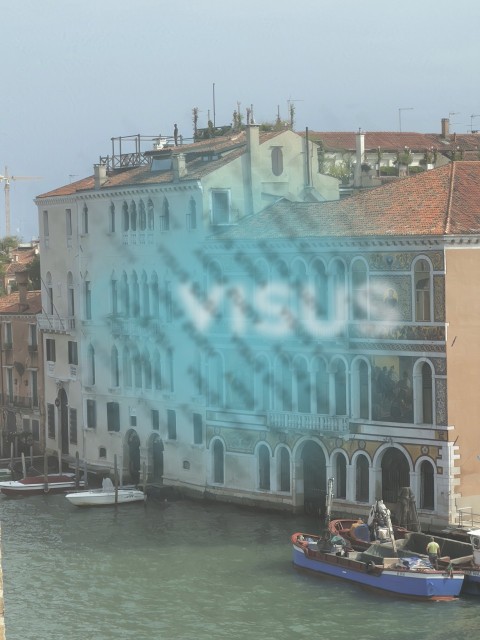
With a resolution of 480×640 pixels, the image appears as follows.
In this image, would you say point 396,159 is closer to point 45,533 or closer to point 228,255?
point 228,255

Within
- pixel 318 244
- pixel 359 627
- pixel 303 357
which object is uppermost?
pixel 318 244

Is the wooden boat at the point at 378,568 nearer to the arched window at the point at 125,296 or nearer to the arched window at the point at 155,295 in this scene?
the arched window at the point at 155,295

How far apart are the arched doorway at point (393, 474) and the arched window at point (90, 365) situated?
546 inches

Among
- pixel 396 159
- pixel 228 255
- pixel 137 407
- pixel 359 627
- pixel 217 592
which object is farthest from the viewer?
pixel 396 159

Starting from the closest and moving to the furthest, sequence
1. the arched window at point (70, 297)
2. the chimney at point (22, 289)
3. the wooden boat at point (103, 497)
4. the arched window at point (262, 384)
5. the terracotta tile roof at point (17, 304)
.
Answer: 1. the arched window at point (262, 384)
2. the wooden boat at point (103, 497)
3. the arched window at point (70, 297)
4. the terracotta tile roof at point (17, 304)
5. the chimney at point (22, 289)

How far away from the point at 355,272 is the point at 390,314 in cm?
A: 157

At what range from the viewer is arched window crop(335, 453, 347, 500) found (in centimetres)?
4006

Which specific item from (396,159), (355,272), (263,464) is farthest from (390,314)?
(396,159)

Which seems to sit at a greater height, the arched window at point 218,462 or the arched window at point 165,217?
the arched window at point 165,217

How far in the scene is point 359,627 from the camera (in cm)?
3095

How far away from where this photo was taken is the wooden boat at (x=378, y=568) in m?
32.5

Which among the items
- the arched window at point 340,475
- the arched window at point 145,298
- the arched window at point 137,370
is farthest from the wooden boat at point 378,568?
the arched window at point 137,370

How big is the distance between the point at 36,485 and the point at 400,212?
13890 millimetres

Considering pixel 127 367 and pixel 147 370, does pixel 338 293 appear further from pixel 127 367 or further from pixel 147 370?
pixel 127 367
